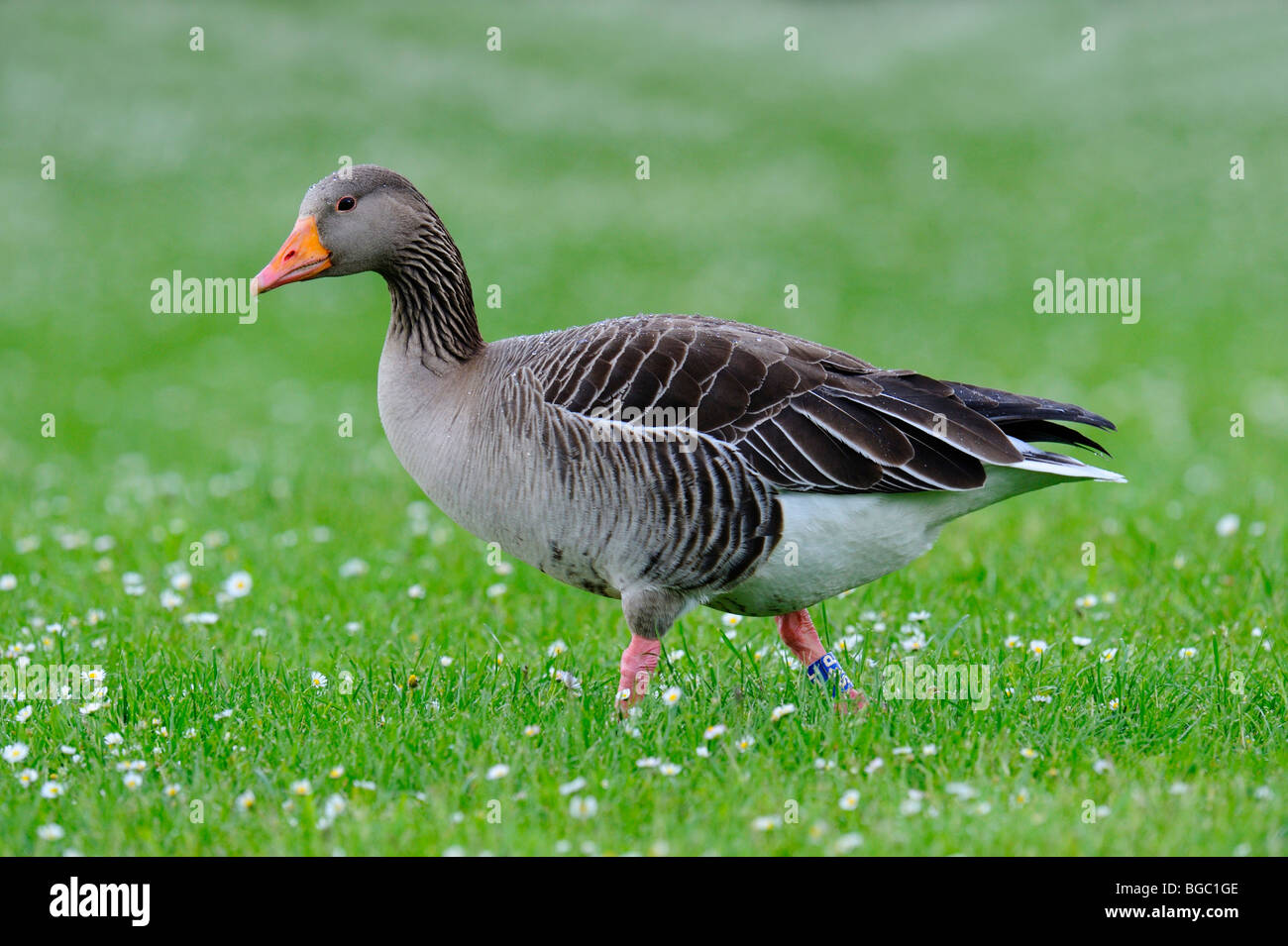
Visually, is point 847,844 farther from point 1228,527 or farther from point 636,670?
point 1228,527

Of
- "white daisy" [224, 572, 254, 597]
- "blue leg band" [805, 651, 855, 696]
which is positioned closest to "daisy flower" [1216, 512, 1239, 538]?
"blue leg band" [805, 651, 855, 696]

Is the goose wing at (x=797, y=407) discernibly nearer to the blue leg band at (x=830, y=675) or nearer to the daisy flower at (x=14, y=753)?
the blue leg band at (x=830, y=675)

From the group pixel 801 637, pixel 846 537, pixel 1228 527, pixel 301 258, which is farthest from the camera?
pixel 1228 527

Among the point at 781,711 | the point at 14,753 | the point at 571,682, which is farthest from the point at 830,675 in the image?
the point at 14,753

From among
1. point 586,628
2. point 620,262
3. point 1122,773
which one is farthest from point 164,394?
point 1122,773

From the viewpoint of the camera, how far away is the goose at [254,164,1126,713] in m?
4.88

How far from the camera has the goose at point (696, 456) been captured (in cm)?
488

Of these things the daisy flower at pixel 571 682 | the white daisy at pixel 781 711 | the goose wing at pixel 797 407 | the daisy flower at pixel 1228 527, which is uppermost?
the goose wing at pixel 797 407

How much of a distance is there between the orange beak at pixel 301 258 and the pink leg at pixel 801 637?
8.06 ft

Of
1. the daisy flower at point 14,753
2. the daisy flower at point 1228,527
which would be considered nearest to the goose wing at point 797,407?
the daisy flower at point 14,753

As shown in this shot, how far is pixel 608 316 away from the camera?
52.2 ft

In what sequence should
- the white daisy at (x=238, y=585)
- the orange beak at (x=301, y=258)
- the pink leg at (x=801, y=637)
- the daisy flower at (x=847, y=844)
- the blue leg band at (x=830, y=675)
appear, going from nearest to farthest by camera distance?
the daisy flower at (x=847, y=844)
the blue leg band at (x=830, y=675)
the orange beak at (x=301, y=258)
the pink leg at (x=801, y=637)
the white daisy at (x=238, y=585)

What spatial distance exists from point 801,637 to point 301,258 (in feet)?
8.66

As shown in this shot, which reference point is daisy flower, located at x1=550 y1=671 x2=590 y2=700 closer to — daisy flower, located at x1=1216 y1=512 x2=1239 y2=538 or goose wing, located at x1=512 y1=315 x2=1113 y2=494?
goose wing, located at x1=512 y1=315 x2=1113 y2=494
